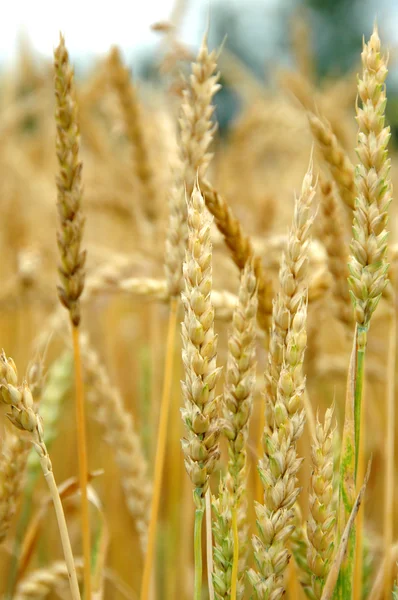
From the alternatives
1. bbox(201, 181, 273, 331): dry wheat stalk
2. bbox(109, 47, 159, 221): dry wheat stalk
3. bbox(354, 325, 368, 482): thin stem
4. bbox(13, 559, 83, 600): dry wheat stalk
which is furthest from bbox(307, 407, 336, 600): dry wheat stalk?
bbox(109, 47, 159, 221): dry wheat stalk

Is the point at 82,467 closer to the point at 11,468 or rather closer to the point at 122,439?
the point at 11,468

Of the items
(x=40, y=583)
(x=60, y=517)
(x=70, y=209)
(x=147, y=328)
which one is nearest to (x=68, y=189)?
(x=70, y=209)

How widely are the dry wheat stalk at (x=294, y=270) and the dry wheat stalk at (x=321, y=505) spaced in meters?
0.03

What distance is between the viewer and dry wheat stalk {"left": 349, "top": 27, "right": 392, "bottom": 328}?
0.39m

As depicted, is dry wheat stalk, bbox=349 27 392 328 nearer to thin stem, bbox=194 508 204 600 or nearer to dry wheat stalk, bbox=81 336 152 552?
thin stem, bbox=194 508 204 600

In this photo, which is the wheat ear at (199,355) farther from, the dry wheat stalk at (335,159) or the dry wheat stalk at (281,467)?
the dry wheat stalk at (335,159)

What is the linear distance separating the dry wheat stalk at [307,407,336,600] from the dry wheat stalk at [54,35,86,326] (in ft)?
0.70

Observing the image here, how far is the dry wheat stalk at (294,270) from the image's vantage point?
14.7 inches

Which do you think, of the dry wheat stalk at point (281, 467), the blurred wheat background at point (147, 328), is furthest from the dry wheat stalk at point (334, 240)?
the dry wheat stalk at point (281, 467)

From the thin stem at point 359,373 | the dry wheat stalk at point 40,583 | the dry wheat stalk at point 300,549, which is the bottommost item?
the dry wheat stalk at point 40,583

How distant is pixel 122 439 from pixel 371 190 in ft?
1.43

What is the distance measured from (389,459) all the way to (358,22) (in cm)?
2452

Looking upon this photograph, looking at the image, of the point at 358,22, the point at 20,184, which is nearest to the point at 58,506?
the point at 20,184

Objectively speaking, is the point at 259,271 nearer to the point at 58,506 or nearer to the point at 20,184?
the point at 58,506
